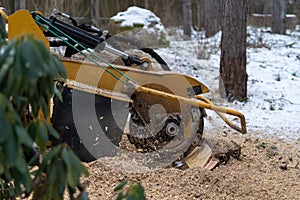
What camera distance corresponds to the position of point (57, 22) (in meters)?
3.56

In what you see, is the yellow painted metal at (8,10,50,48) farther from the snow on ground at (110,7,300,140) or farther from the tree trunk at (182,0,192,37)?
the tree trunk at (182,0,192,37)

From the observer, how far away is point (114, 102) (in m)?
3.46

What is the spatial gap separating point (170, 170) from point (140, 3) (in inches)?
497

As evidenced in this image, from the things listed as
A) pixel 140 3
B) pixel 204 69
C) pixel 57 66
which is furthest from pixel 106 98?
pixel 140 3

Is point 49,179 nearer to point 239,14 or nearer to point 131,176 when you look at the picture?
point 131,176

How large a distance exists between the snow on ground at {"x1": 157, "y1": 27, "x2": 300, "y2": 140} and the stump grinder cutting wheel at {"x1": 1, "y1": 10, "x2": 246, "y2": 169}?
5.16 ft

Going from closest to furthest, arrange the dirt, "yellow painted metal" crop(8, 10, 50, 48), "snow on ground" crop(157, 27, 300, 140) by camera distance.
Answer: the dirt < "yellow painted metal" crop(8, 10, 50, 48) < "snow on ground" crop(157, 27, 300, 140)

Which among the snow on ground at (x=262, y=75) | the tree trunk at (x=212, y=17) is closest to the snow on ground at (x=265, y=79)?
the snow on ground at (x=262, y=75)

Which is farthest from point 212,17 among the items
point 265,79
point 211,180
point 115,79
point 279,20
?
point 211,180

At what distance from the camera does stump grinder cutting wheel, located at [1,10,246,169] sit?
336cm

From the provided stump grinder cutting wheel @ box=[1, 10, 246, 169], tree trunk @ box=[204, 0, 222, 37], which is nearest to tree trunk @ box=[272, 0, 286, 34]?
tree trunk @ box=[204, 0, 222, 37]

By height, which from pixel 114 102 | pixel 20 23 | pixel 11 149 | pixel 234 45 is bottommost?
pixel 114 102

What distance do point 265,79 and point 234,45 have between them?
166cm

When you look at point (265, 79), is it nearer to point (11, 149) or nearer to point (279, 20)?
point (11, 149)
